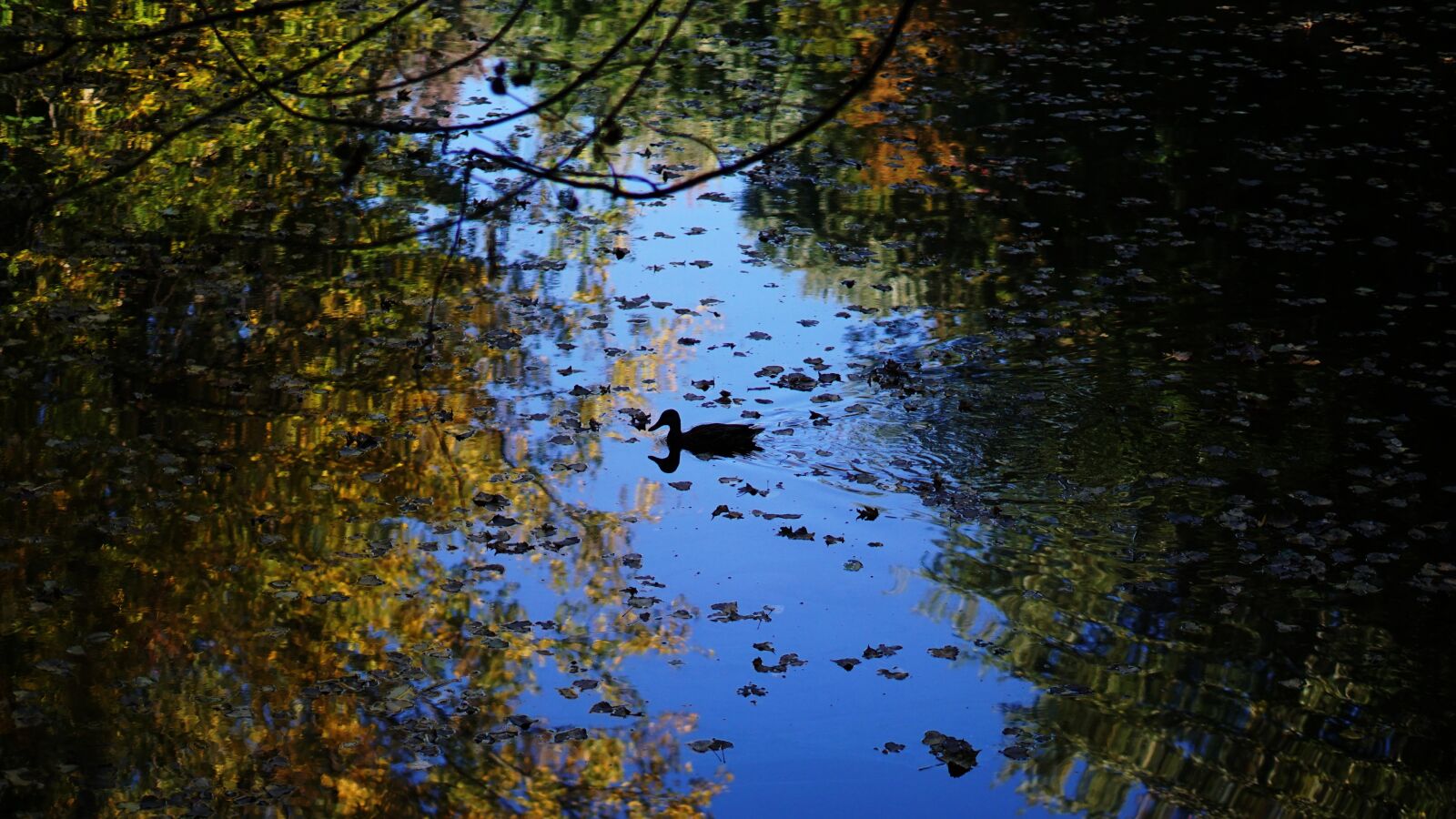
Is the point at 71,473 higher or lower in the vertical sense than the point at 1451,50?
lower

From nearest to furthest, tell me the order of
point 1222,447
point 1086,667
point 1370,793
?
1. point 1370,793
2. point 1086,667
3. point 1222,447

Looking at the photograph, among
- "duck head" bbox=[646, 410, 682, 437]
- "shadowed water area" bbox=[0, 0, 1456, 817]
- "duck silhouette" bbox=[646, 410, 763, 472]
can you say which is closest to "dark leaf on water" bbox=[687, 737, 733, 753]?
"shadowed water area" bbox=[0, 0, 1456, 817]

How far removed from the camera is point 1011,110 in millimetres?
13242

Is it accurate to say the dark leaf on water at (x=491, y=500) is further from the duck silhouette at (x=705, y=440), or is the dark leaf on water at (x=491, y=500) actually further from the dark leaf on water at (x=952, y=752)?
the dark leaf on water at (x=952, y=752)

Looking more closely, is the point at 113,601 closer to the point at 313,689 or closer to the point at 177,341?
the point at 313,689

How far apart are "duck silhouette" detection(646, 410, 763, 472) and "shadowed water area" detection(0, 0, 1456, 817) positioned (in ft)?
0.09

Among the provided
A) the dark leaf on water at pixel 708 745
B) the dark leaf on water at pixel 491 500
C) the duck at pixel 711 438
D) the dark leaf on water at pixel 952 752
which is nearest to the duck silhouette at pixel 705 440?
the duck at pixel 711 438

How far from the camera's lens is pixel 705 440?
24.4 ft

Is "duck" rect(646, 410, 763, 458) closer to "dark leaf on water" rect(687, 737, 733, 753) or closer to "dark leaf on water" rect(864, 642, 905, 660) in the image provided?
"dark leaf on water" rect(864, 642, 905, 660)

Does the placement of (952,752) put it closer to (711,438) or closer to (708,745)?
(708,745)

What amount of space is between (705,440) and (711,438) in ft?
0.16

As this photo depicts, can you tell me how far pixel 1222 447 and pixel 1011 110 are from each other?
21.0 ft

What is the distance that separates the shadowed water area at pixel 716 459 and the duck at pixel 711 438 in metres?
0.03

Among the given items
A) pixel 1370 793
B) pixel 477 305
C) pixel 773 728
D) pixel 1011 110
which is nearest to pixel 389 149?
pixel 477 305
